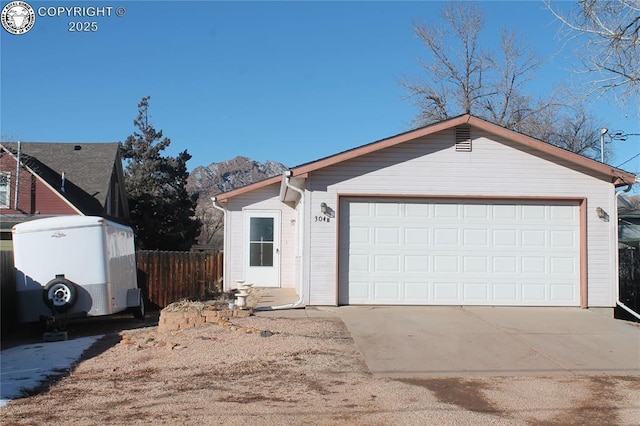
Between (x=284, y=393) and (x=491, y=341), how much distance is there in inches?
170

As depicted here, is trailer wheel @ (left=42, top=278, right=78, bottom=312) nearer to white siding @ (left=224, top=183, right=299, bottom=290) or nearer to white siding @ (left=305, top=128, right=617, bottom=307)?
white siding @ (left=305, top=128, right=617, bottom=307)

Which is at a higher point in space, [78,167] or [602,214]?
[78,167]

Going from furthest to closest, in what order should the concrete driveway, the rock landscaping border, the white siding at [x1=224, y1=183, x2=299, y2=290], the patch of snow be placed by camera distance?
the white siding at [x1=224, y1=183, x2=299, y2=290], the rock landscaping border, the concrete driveway, the patch of snow

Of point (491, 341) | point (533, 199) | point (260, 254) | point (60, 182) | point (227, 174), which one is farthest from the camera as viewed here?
point (227, 174)

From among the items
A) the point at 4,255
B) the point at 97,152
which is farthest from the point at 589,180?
the point at 97,152

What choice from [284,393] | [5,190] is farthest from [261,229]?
[5,190]

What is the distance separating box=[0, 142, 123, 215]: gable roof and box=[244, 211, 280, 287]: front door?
9.12m

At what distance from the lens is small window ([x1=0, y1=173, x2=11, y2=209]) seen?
23.4 m

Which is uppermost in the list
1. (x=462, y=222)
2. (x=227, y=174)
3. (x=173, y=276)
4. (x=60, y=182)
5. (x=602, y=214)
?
(x=227, y=174)

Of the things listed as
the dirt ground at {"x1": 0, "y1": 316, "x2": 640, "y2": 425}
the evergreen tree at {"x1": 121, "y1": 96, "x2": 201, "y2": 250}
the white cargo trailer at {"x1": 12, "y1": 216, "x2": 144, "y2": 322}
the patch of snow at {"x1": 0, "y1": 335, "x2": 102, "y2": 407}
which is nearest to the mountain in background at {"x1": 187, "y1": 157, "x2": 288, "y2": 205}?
the evergreen tree at {"x1": 121, "y1": 96, "x2": 201, "y2": 250}

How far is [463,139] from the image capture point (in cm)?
1312

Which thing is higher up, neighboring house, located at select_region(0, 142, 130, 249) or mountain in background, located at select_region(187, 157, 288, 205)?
mountain in background, located at select_region(187, 157, 288, 205)

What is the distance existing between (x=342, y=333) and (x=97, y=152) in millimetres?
21868

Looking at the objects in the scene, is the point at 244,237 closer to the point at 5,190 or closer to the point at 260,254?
the point at 260,254
